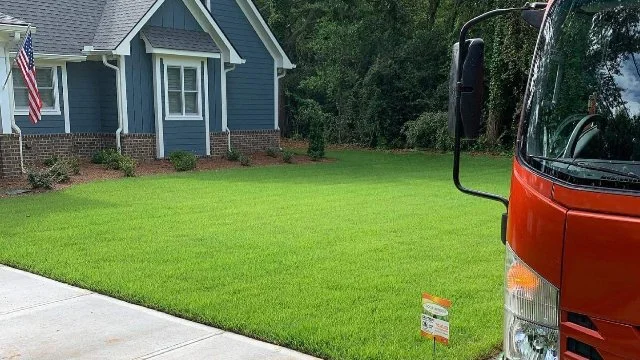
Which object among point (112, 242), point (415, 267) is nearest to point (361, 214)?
point (415, 267)

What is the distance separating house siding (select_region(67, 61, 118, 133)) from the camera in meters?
17.2

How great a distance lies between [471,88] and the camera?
292cm

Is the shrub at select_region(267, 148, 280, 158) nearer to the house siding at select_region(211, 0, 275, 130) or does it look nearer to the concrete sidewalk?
the house siding at select_region(211, 0, 275, 130)

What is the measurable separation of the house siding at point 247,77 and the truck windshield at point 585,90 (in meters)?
18.3

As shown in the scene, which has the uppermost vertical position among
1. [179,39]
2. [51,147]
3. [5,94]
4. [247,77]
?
[179,39]

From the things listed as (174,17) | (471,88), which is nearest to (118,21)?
(174,17)

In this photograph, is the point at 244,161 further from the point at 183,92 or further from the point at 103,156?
the point at 103,156

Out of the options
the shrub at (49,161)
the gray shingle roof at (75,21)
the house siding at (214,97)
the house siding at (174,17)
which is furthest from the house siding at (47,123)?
the house siding at (214,97)

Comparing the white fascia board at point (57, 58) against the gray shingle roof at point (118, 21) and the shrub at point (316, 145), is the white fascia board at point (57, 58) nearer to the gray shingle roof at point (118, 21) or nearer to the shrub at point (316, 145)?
the gray shingle roof at point (118, 21)

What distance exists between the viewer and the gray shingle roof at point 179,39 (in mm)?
17219

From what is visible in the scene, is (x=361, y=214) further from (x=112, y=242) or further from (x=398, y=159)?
(x=398, y=159)

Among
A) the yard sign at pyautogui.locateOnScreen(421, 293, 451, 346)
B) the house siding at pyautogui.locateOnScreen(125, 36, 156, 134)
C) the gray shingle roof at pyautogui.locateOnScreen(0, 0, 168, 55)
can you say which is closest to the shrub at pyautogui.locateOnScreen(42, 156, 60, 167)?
the house siding at pyautogui.locateOnScreen(125, 36, 156, 134)

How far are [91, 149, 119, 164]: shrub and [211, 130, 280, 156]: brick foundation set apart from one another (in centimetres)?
360

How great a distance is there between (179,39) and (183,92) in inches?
62.7
